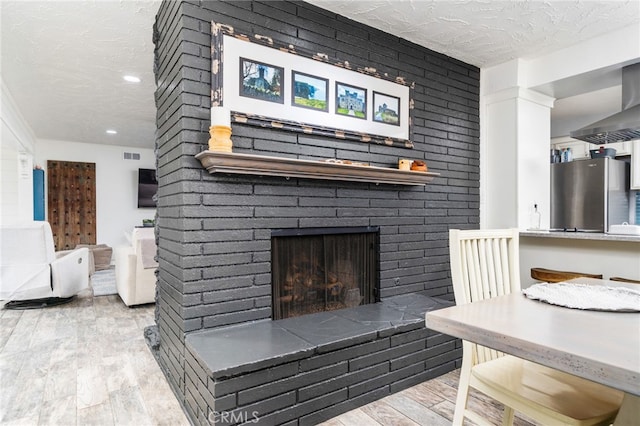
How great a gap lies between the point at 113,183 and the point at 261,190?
630 cm

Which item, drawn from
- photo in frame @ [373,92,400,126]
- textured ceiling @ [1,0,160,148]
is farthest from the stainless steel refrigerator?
textured ceiling @ [1,0,160,148]

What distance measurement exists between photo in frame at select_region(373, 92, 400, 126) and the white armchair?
367 centimetres

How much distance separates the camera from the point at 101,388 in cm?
218

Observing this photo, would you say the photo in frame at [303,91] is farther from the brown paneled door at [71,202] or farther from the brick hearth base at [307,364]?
the brown paneled door at [71,202]

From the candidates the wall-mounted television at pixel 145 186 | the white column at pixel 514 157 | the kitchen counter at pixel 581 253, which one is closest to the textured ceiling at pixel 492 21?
the white column at pixel 514 157

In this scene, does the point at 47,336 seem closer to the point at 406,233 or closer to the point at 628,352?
the point at 406,233

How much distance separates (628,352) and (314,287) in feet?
6.24

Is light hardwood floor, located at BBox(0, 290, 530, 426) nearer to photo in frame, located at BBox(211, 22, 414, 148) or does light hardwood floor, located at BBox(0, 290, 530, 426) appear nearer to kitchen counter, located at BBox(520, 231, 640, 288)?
kitchen counter, located at BBox(520, 231, 640, 288)

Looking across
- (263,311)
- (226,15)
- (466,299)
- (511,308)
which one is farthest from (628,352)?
(226,15)

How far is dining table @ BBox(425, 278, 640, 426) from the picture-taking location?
2.41 ft

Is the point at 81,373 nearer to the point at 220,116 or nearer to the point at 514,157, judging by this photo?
the point at 220,116

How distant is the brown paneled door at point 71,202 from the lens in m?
6.74

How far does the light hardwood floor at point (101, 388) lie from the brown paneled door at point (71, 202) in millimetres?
4041
